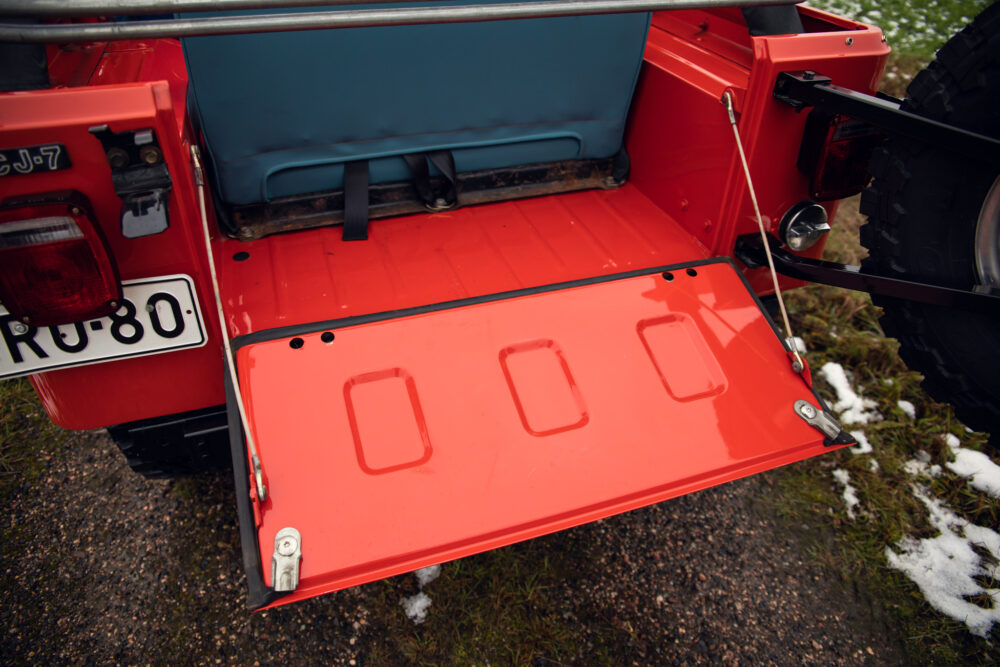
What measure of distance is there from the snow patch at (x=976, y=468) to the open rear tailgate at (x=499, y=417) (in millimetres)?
1202

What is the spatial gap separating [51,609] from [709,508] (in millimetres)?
2082

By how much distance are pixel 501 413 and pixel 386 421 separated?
27cm

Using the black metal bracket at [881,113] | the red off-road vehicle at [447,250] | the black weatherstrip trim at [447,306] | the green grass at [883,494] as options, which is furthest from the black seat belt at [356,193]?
the green grass at [883,494]

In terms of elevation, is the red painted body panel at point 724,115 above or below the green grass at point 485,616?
above

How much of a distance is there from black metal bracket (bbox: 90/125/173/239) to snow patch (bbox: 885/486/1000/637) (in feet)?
7.61

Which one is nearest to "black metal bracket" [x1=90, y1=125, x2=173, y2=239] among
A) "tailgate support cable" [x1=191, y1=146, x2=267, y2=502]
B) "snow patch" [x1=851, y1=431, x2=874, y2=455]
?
"tailgate support cable" [x1=191, y1=146, x2=267, y2=502]

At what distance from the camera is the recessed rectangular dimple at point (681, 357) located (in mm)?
1539

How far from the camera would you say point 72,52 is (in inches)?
68.9

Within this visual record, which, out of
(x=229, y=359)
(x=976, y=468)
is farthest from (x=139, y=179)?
(x=976, y=468)

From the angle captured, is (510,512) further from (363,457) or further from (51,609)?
(51,609)

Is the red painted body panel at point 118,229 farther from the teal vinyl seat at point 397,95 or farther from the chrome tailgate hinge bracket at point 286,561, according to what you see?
the chrome tailgate hinge bracket at point 286,561

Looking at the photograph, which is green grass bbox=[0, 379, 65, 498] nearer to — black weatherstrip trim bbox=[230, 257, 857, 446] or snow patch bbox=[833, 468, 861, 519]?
black weatherstrip trim bbox=[230, 257, 857, 446]

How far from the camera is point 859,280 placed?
1.56m

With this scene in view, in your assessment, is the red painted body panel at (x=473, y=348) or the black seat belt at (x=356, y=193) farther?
the black seat belt at (x=356, y=193)
